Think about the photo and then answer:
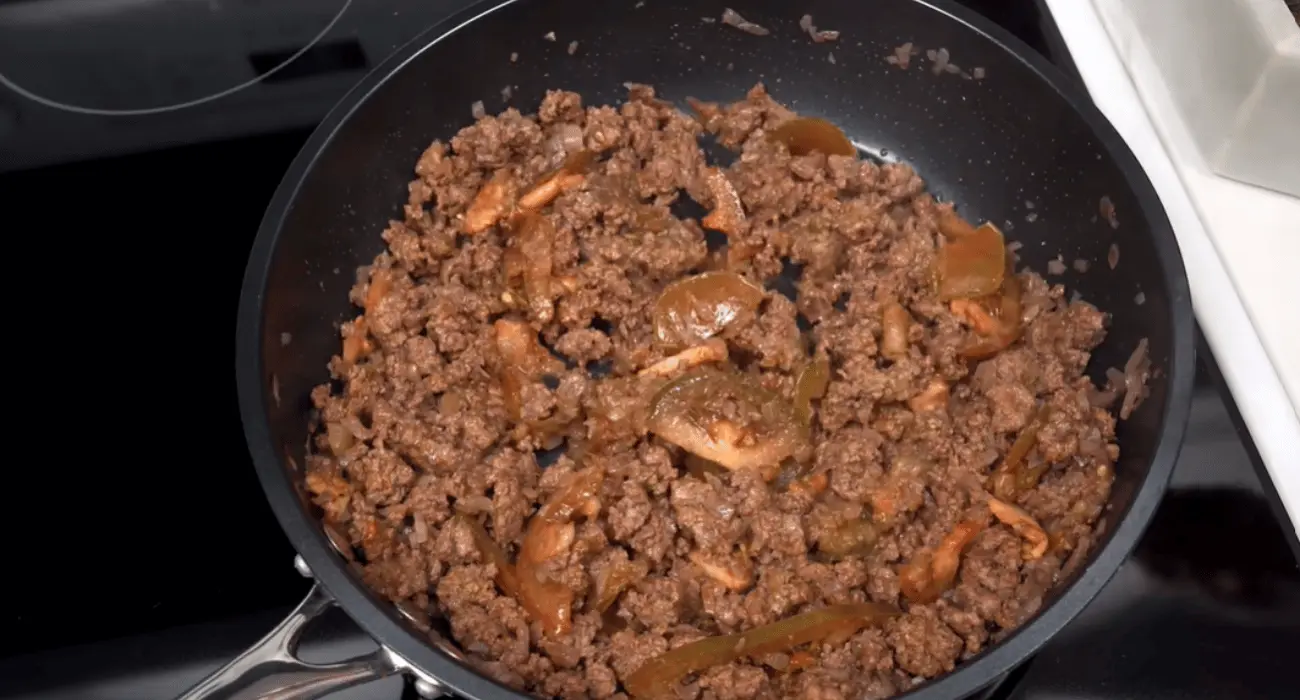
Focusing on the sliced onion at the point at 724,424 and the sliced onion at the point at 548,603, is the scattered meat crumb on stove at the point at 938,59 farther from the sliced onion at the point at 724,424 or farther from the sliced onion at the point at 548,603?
the sliced onion at the point at 548,603

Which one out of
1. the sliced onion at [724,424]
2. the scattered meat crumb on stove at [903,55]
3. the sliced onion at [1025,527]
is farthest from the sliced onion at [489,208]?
the sliced onion at [1025,527]

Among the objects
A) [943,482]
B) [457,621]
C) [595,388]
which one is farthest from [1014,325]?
[457,621]

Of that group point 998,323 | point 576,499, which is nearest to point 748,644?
point 576,499

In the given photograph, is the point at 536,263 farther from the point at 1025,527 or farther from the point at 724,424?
the point at 1025,527

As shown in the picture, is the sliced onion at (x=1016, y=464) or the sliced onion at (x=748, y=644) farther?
the sliced onion at (x=1016, y=464)

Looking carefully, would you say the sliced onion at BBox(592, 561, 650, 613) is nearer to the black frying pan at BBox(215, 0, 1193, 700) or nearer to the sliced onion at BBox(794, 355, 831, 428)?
the black frying pan at BBox(215, 0, 1193, 700)

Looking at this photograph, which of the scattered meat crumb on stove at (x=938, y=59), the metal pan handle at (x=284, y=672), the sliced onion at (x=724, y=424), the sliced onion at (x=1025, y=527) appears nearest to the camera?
the metal pan handle at (x=284, y=672)
